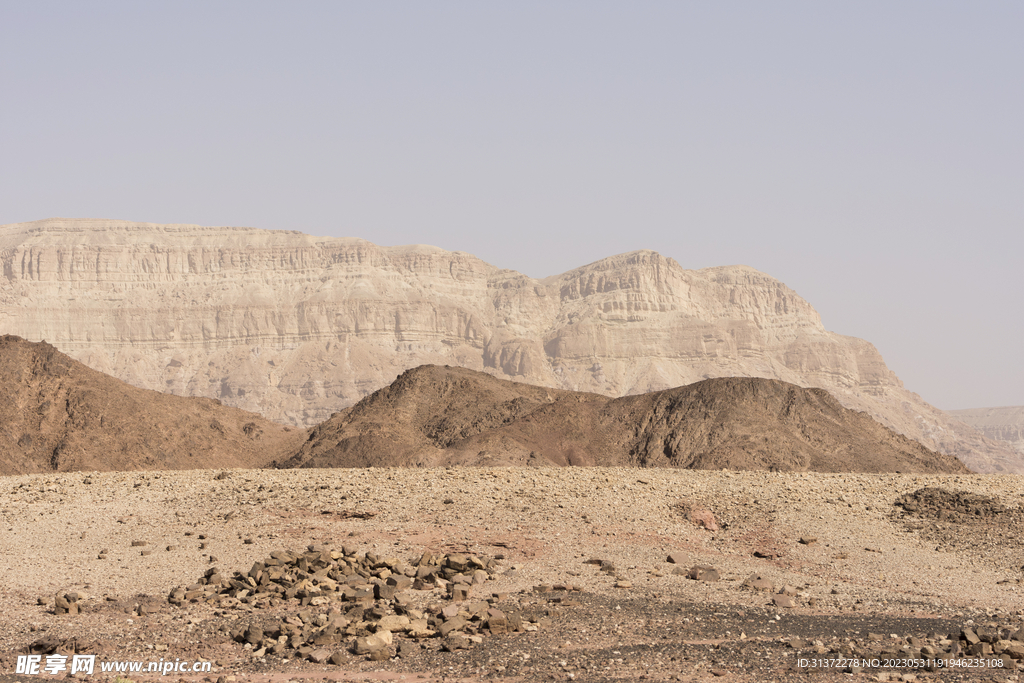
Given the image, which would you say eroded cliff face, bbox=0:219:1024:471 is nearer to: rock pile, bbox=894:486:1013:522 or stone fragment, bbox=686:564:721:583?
rock pile, bbox=894:486:1013:522

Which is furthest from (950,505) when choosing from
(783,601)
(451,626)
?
(451,626)

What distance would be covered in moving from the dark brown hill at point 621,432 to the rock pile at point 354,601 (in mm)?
23994

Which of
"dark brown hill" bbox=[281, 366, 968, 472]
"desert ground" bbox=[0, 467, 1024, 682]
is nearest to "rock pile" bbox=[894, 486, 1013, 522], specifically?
"desert ground" bbox=[0, 467, 1024, 682]

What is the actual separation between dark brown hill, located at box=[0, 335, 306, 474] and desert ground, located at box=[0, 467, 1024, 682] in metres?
20.9

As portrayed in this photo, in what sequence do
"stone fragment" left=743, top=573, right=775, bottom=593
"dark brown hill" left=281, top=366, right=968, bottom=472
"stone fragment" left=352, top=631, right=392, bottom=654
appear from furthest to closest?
1. "dark brown hill" left=281, top=366, right=968, bottom=472
2. "stone fragment" left=743, top=573, right=775, bottom=593
3. "stone fragment" left=352, top=631, right=392, bottom=654

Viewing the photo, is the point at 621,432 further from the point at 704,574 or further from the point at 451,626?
the point at 451,626

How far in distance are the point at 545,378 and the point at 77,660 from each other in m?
164

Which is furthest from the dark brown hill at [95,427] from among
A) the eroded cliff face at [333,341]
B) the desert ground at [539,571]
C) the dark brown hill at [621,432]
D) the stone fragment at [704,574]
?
the eroded cliff face at [333,341]

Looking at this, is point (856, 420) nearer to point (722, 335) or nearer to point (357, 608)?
point (357, 608)

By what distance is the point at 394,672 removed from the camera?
13.2 m

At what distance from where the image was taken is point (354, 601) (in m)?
16.1

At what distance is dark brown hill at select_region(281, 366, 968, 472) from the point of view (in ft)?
146

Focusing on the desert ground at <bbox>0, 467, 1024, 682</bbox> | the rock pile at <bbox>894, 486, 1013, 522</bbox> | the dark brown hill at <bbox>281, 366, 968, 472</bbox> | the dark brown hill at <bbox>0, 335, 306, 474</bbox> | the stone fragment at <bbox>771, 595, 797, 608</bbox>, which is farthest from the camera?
the dark brown hill at <bbox>281, 366, 968, 472</bbox>

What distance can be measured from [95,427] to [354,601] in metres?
35.5
